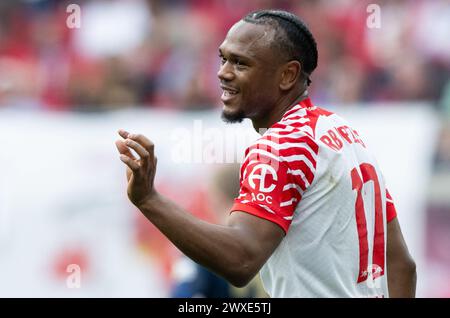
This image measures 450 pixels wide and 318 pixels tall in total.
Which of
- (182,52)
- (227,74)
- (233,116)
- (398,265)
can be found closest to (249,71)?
(227,74)

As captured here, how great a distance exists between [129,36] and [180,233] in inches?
282

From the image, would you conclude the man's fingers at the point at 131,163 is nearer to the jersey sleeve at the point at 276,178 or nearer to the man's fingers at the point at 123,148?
the man's fingers at the point at 123,148

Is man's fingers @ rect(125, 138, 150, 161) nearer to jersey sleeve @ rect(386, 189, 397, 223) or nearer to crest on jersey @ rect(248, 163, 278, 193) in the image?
crest on jersey @ rect(248, 163, 278, 193)

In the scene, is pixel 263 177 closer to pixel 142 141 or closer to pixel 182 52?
pixel 142 141

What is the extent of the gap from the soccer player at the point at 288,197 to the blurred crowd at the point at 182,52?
14.0ft

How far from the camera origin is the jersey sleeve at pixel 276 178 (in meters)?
3.58

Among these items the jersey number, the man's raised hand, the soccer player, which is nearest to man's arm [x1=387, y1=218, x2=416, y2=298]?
the soccer player

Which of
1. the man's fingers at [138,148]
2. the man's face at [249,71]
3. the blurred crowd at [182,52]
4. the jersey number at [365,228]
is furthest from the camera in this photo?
the blurred crowd at [182,52]

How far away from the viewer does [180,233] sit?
11.4 ft

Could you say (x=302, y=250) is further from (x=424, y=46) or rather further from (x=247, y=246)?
(x=424, y=46)

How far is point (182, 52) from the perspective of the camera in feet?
→ 33.0

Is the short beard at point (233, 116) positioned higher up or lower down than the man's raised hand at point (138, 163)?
higher up

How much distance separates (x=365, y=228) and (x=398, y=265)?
0.45 metres

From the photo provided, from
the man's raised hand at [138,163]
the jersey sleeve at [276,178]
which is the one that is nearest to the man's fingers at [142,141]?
the man's raised hand at [138,163]
